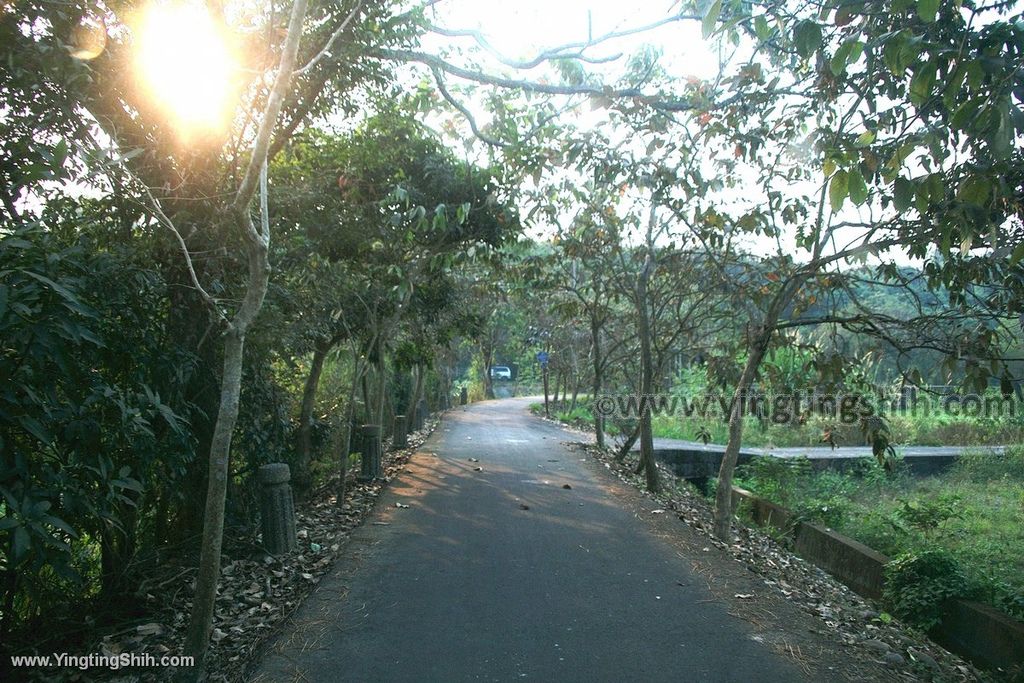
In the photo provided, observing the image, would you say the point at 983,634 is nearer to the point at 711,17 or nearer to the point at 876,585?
the point at 876,585

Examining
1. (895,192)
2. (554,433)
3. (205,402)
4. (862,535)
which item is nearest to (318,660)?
(205,402)

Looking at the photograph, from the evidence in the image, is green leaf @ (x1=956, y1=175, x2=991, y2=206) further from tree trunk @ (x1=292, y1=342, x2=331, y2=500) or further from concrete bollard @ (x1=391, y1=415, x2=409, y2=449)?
concrete bollard @ (x1=391, y1=415, x2=409, y2=449)

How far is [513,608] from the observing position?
564 cm

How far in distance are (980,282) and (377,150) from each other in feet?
23.3

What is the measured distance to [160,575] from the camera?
19.2 feet

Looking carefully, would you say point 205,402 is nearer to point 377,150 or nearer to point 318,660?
point 318,660

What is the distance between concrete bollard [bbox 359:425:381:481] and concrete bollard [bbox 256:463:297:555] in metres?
4.50

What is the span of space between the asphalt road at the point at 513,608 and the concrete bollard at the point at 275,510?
2.33 ft

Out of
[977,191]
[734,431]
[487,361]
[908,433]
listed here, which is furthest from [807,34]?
[487,361]

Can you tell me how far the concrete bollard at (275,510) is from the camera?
6.90 meters

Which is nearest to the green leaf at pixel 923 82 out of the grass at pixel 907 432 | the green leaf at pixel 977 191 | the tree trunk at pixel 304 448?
the green leaf at pixel 977 191

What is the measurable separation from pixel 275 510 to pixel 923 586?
6621mm

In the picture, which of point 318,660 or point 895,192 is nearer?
point 895,192

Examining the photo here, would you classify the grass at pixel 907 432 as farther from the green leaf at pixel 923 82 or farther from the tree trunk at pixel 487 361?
the tree trunk at pixel 487 361
